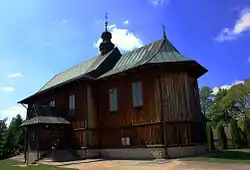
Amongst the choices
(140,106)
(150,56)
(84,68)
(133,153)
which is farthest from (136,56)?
(133,153)

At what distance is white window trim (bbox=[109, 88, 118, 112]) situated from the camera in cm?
1811

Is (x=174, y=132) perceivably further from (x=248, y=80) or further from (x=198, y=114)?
(x=248, y=80)

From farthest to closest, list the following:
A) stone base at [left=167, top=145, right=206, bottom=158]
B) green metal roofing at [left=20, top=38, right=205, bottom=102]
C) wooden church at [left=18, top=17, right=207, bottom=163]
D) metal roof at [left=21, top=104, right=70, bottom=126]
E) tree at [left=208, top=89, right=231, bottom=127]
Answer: tree at [left=208, top=89, right=231, bottom=127] → metal roof at [left=21, top=104, right=70, bottom=126] → green metal roofing at [left=20, top=38, right=205, bottom=102] → wooden church at [left=18, top=17, right=207, bottom=163] → stone base at [left=167, top=145, right=206, bottom=158]

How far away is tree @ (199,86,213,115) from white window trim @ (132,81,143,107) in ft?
111

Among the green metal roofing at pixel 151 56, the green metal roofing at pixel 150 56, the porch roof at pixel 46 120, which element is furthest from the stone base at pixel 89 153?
the green metal roofing at pixel 151 56

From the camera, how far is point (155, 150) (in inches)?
603

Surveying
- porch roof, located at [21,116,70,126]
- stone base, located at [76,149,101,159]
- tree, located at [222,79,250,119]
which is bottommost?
stone base, located at [76,149,101,159]

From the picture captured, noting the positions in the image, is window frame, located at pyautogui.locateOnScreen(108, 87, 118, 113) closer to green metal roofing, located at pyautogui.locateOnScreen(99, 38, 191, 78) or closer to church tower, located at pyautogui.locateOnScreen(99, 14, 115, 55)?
green metal roofing, located at pyautogui.locateOnScreen(99, 38, 191, 78)

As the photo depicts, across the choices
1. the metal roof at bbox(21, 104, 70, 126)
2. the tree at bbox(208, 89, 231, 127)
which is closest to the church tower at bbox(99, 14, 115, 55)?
the metal roof at bbox(21, 104, 70, 126)

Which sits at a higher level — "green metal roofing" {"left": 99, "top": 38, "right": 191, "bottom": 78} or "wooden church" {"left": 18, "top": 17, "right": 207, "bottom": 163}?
"green metal roofing" {"left": 99, "top": 38, "right": 191, "bottom": 78}

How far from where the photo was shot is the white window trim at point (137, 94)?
1661cm

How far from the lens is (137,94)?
55.2 feet

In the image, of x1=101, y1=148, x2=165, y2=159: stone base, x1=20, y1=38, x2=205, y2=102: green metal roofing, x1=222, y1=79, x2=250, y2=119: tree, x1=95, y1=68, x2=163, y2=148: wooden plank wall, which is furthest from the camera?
x1=222, y1=79, x2=250, y2=119: tree

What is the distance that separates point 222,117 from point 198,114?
30.8 m
